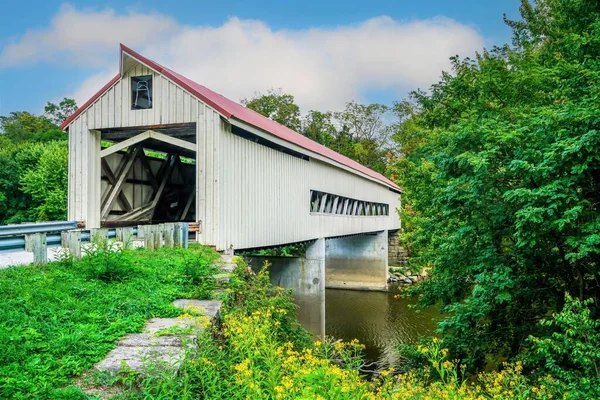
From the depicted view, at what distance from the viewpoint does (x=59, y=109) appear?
52.4 m

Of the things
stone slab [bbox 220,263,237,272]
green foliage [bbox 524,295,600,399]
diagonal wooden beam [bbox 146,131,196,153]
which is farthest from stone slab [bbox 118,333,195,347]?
diagonal wooden beam [bbox 146,131,196,153]

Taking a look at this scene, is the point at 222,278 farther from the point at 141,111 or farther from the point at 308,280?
the point at 308,280

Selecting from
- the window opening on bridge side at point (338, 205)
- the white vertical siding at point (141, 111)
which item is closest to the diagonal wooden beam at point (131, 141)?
the white vertical siding at point (141, 111)

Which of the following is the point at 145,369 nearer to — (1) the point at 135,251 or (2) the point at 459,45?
(1) the point at 135,251

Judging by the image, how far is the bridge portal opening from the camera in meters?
8.86

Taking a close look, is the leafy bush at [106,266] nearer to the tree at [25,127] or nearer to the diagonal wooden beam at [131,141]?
the diagonal wooden beam at [131,141]

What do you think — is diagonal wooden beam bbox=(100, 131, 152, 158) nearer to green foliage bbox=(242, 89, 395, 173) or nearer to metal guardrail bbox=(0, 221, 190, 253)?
metal guardrail bbox=(0, 221, 190, 253)

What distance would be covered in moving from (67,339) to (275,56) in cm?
4152

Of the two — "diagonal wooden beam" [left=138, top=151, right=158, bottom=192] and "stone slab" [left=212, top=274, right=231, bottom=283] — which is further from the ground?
"diagonal wooden beam" [left=138, top=151, right=158, bottom=192]

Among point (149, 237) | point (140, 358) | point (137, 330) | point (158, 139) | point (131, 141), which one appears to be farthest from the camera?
point (131, 141)

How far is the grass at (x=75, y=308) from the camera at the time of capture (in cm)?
269

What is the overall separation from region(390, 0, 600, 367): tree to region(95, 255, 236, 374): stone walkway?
380cm

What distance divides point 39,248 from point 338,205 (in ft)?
39.1

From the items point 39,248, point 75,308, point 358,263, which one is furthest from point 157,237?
point 358,263
